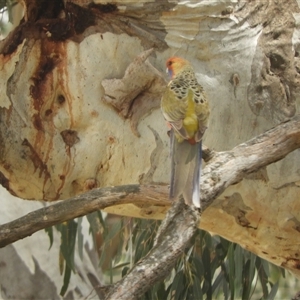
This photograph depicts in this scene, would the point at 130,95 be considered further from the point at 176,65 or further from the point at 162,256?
the point at 162,256

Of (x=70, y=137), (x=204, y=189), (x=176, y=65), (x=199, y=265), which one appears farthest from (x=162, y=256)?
(x=199, y=265)

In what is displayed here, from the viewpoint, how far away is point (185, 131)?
4.94 feet

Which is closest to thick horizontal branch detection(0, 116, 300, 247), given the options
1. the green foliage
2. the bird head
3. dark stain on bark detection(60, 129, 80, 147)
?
the bird head

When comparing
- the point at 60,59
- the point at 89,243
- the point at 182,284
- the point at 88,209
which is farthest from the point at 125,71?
the point at 89,243

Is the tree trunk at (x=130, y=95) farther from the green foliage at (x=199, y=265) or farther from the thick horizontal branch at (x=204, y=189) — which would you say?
the green foliage at (x=199, y=265)

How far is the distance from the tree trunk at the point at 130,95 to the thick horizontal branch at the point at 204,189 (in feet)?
1.40

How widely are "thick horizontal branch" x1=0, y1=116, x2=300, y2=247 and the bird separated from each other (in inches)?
1.1

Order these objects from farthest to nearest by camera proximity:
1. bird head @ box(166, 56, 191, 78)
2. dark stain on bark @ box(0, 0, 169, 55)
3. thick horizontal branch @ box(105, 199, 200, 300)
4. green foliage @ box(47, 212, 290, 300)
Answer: green foliage @ box(47, 212, 290, 300), dark stain on bark @ box(0, 0, 169, 55), bird head @ box(166, 56, 191, 78), thick horizontal branch @ box(105, 199, 200, 300)

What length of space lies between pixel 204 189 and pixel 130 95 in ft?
1.96

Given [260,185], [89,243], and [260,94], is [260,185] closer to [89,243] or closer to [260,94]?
[260,94]

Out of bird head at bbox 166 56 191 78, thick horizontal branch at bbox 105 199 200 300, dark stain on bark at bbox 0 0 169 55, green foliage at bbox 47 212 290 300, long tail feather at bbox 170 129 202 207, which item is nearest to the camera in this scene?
thick horizontal branch at bbox 105 199 200 300

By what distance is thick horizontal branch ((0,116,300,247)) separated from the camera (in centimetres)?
140

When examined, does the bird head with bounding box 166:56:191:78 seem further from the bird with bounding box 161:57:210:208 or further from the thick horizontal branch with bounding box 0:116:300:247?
the thick horizontal branch with bounding box 0:116:300:247

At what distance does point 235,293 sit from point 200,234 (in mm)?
256
